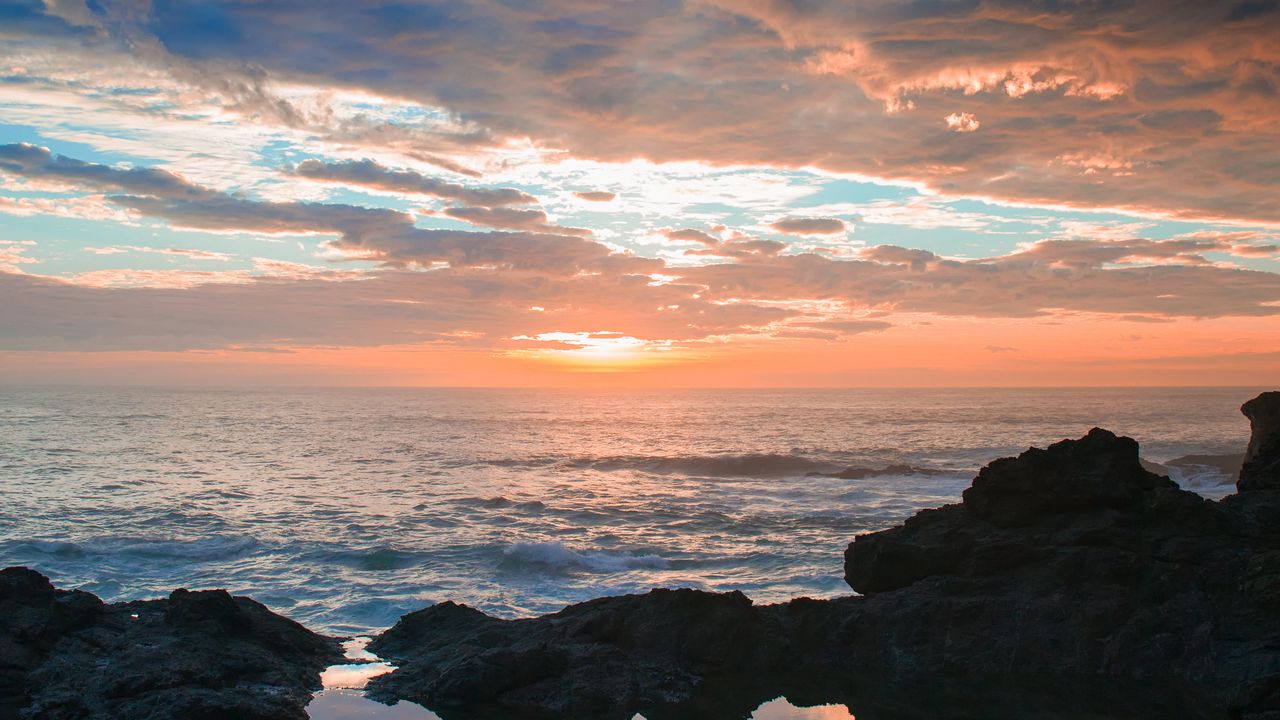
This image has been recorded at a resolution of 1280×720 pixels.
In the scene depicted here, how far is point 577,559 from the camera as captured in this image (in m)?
25.2

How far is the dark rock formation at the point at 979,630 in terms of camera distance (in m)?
Result: 12.1

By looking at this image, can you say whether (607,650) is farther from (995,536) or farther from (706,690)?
(995,536)

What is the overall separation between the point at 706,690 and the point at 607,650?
1.64 metres

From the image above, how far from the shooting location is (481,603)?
1989cm

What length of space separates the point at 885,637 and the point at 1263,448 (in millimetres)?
9445

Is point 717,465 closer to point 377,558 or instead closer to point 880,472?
point 880,472

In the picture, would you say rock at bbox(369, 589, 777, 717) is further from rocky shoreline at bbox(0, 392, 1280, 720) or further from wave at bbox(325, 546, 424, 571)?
wave at bbox(325, 546, 424, 571)

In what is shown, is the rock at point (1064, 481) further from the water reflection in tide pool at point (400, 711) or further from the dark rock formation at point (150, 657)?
the dark rock formation at point (150, 657)

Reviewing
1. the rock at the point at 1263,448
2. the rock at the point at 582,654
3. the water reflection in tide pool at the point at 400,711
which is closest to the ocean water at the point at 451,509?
the rock at the point at 582,654

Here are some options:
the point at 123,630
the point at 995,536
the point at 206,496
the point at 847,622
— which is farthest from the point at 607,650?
the point at 206,496

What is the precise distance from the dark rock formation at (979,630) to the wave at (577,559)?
29.6ft

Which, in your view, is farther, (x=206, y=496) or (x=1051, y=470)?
(x=206, y=496)

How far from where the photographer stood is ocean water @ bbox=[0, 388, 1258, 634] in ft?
72.9

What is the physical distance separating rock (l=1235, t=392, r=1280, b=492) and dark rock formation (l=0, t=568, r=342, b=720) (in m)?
17.2
